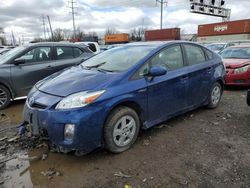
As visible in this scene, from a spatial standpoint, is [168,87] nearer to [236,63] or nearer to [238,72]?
[238,72]

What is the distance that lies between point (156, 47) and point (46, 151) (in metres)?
2.41

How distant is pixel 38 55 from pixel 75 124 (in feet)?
13.1

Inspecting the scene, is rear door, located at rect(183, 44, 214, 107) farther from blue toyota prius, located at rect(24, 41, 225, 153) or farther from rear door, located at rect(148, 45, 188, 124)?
rear door, located at rect(148, 45, 188, 124)

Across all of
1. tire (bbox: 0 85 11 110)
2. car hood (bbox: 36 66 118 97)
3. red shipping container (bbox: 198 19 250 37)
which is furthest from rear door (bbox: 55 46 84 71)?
red shipping container (bbox: 198 19 250 37)

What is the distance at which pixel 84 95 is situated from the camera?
9.80ft

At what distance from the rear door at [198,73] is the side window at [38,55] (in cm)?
376

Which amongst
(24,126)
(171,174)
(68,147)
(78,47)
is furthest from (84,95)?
(78,47)

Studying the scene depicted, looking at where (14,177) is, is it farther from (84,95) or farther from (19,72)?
(19,72)

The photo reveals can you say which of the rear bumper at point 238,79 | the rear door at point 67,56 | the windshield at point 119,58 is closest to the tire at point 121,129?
the windshield at point 119,58

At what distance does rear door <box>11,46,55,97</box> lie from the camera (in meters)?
5.80

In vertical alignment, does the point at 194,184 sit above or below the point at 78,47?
below

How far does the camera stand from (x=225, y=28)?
40844 millimetres

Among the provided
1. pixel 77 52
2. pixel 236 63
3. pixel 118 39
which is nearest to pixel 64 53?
pixel 77 52

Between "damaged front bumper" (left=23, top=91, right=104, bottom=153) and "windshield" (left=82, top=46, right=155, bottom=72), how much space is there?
0.96 metres
